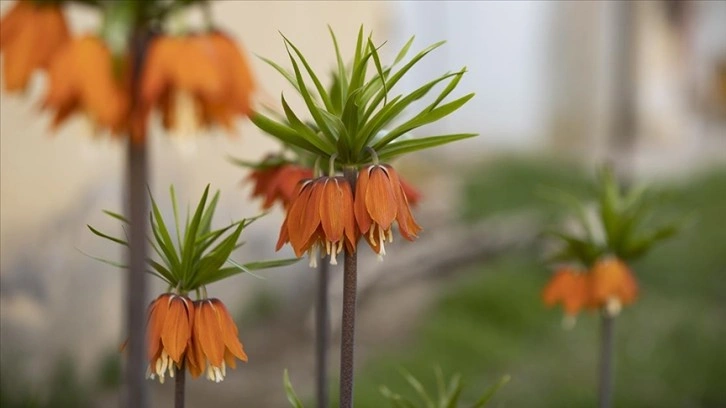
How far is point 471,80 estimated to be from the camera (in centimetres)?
639

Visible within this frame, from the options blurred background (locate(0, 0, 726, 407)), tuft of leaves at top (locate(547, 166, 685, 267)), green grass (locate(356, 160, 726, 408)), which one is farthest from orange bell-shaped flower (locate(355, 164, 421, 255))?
green grass (locate(356, 160, 726, 408))

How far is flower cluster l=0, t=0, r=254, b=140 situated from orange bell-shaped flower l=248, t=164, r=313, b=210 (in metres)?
0.33

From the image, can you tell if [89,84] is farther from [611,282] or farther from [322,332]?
[611,282]

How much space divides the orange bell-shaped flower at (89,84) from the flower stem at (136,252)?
21mm

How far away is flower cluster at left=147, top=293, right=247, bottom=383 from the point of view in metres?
0.73

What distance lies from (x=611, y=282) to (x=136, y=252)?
2.79ft

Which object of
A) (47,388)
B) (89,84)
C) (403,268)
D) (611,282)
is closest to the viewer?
(89,84)

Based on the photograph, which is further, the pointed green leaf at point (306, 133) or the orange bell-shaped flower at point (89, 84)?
the pointed green leaf at point (306, 133)

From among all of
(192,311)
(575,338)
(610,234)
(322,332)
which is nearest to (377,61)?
(192,311)

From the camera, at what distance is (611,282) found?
125cm

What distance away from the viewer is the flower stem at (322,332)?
1.03m

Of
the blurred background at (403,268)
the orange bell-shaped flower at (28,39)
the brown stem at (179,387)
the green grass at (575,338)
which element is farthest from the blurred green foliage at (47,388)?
the orange bell-shaped flower at (28,39)

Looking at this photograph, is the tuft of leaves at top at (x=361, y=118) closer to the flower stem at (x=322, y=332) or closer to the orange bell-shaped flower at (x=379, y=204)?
the orange bell-shaped flower at (x=379, y=204)

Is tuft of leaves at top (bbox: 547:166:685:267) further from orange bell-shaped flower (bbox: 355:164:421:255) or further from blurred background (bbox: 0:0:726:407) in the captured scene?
orange bell-shaped flower (bbox: 355:164:421:255)
